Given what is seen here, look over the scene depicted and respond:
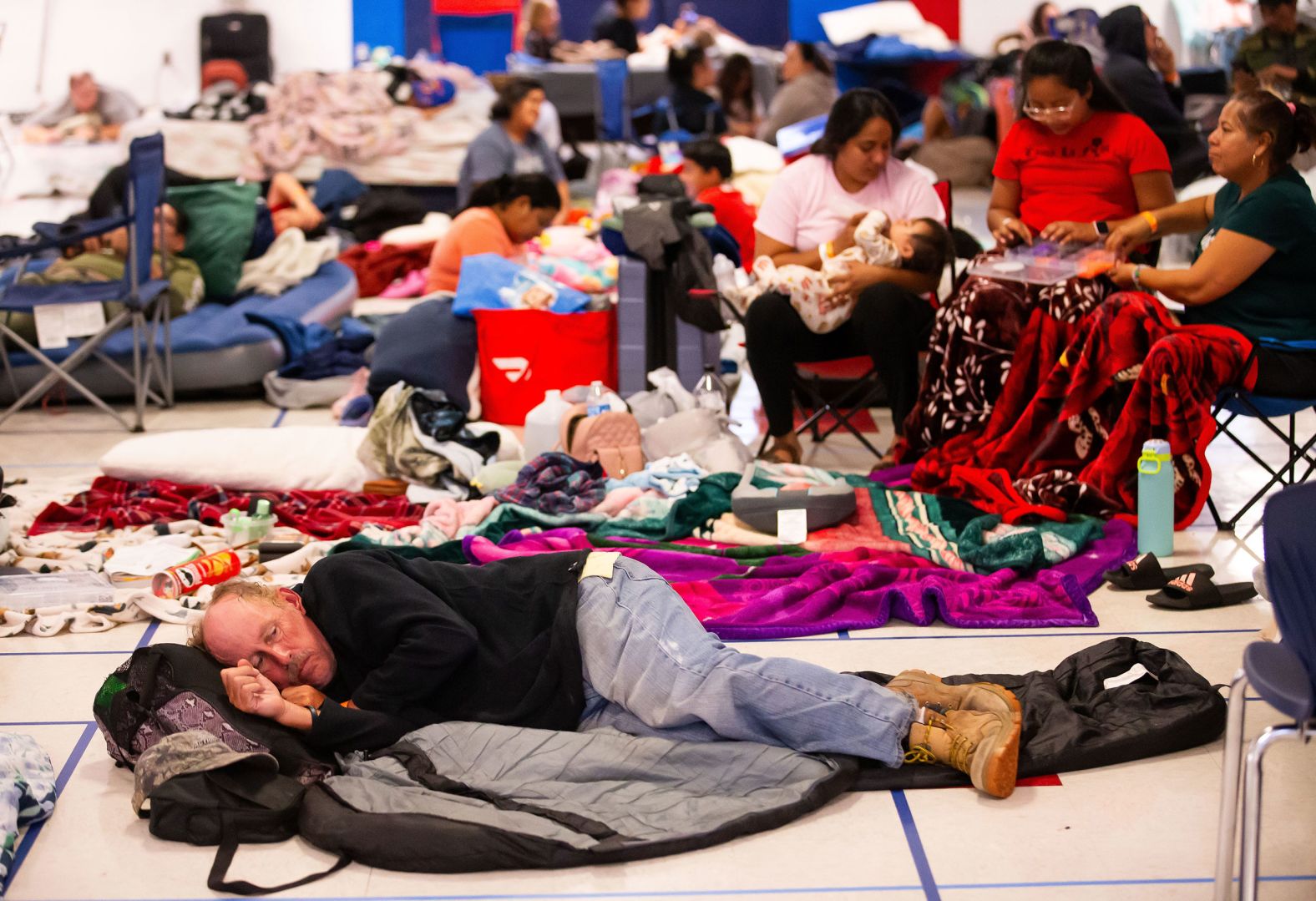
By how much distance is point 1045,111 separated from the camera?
4.71m

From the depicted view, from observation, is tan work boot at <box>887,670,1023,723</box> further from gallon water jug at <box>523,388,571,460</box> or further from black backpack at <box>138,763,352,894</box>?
gallon water jug at <box>523,388,571,460</box>

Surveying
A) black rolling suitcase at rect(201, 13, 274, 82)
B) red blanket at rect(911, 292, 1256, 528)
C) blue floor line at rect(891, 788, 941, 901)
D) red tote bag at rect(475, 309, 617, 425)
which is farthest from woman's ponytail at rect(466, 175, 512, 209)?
black rolling suitcase at rect(201, 13, 274, 82)

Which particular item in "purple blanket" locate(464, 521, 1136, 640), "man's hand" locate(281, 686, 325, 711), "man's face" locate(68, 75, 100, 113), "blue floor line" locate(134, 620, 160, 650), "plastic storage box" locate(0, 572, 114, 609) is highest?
"man's face" locate(68, 75, 100, 113)

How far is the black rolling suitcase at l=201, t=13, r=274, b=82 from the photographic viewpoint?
488 inches

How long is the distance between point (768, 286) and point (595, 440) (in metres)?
0.80

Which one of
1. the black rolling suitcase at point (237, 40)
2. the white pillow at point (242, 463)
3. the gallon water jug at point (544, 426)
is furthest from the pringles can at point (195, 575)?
the black rolling suitcase at point (237, 40)

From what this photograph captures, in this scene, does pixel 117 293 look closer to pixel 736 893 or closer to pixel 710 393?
pixel 710 393

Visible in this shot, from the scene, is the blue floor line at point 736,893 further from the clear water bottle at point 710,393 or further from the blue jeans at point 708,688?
the clear water bottle at point 710,393

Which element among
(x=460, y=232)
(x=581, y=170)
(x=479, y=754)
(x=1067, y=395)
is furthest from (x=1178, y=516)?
(x=581, y=170)

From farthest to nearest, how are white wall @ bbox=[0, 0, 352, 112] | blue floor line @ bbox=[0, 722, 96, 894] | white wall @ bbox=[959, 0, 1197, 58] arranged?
white wall @ bbox=[959, 0, 1197, 58]
white wall @ bbox=[0, 0, 352, 112]
blue floor line @ bbox=[0, 722, 96, 894]

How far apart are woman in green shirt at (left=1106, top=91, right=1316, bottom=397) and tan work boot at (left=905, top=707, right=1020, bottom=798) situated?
1786 millimetres

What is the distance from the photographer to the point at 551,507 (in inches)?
172

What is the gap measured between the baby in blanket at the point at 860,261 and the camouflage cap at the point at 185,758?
2.66 metres

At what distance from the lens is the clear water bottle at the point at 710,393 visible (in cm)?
493
